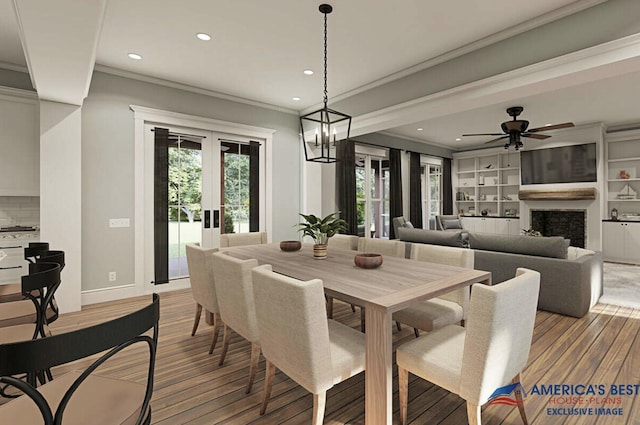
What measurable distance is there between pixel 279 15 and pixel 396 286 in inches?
101

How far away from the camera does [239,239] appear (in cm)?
395

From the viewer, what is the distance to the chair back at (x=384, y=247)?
3.01 meters

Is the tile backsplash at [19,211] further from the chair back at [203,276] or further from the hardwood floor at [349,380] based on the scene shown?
the chair back at [203,276]

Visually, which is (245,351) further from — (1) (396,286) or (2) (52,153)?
(2) (52,153)

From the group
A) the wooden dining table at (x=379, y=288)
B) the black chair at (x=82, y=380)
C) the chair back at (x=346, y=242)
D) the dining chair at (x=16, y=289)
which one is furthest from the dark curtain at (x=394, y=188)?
the black chair at (x=82, y=380)

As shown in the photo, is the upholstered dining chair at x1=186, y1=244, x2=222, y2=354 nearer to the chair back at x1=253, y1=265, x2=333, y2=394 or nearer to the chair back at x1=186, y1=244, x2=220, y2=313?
the chair back at x1=186, y1=244, x2=220, y2=313

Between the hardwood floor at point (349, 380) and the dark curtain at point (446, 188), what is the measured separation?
5.84 m

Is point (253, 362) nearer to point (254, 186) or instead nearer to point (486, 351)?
point (486, 351)

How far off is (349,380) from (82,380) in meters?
1.76

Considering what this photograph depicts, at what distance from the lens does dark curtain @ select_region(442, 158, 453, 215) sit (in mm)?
9086

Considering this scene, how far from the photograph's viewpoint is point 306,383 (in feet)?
5.18

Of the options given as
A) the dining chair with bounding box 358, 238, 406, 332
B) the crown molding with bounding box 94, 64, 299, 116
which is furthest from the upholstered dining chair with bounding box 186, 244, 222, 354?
the crown molding with bounding box 94, 64, 299, 116

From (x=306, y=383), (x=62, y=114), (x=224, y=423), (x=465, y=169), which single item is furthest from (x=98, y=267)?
(x=465, y=169)

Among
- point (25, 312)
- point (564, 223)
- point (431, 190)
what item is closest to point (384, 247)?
point (25, 312)
